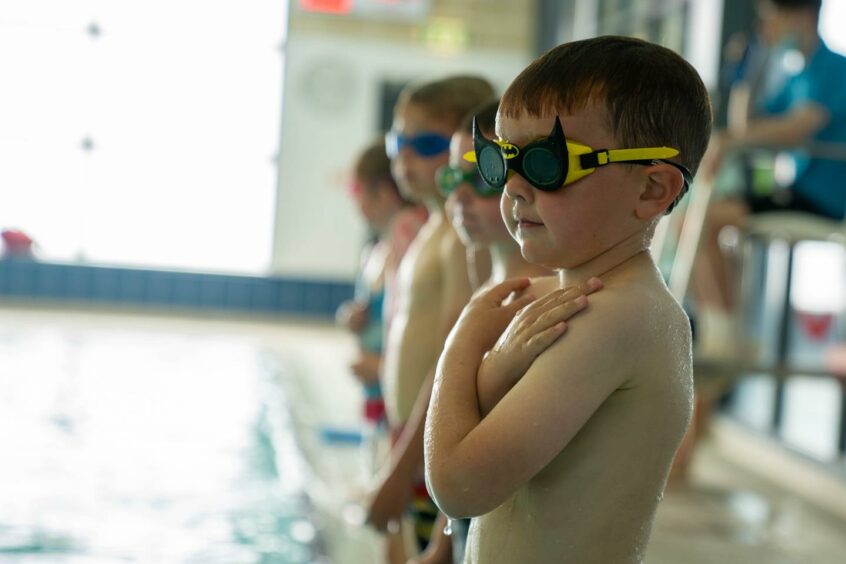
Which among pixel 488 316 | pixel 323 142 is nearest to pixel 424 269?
pixel 488 316

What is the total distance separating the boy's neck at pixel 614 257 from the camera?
55.6 inches

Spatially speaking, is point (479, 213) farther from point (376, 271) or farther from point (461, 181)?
point (376, 271)

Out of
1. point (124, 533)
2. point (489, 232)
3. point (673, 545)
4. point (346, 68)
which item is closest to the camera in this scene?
point (489, 232)

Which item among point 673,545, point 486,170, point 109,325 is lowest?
point 109,325

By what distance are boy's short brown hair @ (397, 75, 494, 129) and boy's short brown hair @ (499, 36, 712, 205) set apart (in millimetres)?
1375

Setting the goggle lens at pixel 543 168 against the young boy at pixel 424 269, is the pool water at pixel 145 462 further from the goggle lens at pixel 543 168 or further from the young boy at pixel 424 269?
the goggle lens at pixel 543 168

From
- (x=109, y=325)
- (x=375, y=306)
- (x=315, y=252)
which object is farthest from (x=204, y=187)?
(x=375, y=306)

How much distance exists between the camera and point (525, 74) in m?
1.40

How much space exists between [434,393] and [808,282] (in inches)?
236

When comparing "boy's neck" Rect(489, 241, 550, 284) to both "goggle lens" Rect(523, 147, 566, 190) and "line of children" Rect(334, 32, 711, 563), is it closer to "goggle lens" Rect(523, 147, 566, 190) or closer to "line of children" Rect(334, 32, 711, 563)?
"line of children" Rect(334, 32, 711, 563)

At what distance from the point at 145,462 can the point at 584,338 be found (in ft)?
12.1

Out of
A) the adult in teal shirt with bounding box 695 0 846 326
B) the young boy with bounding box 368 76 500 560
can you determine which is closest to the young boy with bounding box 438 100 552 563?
the young boy with bounding box 368 76 500 560

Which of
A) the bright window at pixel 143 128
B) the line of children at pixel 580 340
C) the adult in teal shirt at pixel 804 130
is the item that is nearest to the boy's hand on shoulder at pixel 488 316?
the line of children at pixel 580 340

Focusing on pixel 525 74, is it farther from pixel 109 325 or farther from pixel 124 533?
pixel 109 325
